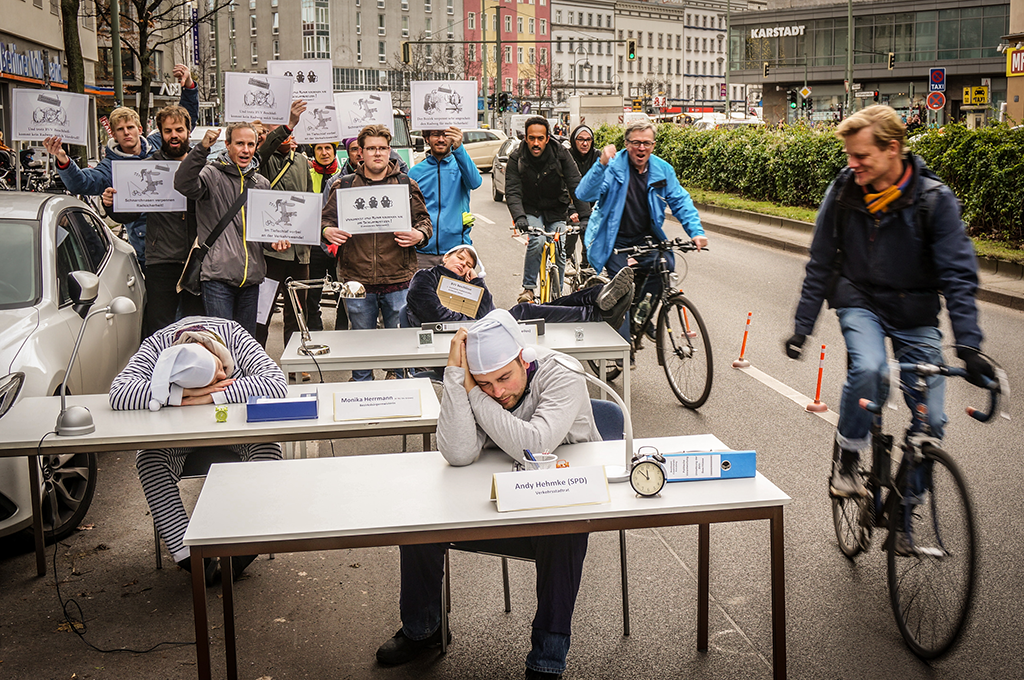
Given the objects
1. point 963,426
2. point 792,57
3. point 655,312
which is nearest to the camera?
point 963,426

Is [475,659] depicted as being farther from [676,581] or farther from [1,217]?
[1,217]

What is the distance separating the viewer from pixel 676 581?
5180mm

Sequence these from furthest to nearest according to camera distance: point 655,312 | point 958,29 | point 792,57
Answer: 1. point 792,57
2. point 958,29
3. point 655,312

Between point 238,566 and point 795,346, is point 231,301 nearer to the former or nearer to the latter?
point 238,566

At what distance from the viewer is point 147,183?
26.6 feet

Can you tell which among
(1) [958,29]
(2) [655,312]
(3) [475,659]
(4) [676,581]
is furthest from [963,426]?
(1) [958,29]

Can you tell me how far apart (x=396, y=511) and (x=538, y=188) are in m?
8.36

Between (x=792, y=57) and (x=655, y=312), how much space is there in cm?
8084

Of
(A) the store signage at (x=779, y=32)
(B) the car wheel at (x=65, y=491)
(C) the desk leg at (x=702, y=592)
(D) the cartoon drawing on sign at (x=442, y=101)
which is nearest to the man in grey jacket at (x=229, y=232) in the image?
(B) the car wheel at (x=65, y=491)

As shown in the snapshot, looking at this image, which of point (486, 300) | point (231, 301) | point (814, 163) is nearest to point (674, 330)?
point (486, 300)

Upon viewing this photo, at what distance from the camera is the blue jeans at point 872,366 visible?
458 cm

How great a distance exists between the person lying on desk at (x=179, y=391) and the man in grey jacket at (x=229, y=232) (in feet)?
7.71

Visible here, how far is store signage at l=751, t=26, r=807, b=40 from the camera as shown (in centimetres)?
8356

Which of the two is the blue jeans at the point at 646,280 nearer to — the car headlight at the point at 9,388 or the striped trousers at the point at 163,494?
the striped trousers at the point at 163,494
